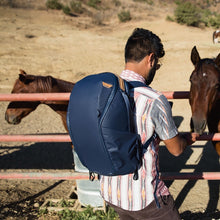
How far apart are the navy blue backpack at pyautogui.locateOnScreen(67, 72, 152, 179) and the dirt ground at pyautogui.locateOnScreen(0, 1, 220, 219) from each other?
2623 millimetres

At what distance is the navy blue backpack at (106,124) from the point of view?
1377mm

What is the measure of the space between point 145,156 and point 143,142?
0.11 m

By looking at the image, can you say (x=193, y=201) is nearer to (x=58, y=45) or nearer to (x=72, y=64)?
(x=72, y=64)

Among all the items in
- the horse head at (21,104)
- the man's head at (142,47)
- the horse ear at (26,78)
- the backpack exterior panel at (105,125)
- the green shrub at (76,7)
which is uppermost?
the green shrub at (76,7)

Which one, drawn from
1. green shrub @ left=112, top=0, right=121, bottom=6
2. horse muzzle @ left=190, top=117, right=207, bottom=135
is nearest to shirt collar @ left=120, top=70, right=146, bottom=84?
horse muzzle @ left=190, top=117, right=207, bottom=135

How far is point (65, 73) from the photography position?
13234mm

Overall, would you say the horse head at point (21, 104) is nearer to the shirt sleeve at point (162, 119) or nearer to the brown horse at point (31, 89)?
the brown horse at point (31, 89)

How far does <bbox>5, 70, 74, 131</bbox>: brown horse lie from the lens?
139 inches

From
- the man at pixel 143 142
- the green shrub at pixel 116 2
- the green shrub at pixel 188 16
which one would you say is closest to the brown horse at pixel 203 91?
the man at pixel 143 142

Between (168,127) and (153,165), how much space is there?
29 cm

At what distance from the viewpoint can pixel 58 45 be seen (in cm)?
1736

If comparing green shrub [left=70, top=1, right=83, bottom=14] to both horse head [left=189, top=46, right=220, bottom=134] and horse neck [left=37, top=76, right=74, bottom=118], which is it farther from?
horse head [left=189, top=46, right=220, bottom=134]

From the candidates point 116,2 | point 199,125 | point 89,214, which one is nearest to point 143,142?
point 199,125

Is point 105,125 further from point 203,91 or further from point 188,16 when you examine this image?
point 188,16
